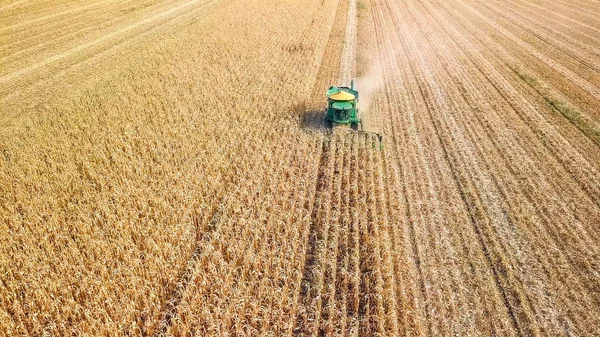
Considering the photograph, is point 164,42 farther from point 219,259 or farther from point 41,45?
point 219,259

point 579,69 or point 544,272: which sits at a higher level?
point 579,69

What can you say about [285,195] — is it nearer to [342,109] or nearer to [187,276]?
[187,276]

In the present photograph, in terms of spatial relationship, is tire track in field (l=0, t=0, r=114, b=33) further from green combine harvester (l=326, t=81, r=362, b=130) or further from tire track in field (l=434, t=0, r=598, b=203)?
tire track in field (l=434, t=0, r=598, b=203)

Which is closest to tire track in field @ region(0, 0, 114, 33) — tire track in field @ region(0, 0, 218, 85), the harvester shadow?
tire track in field @ region(0, 0, 218, 85)

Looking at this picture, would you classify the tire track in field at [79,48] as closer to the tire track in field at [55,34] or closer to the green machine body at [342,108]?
the tire track in field at [55,34]

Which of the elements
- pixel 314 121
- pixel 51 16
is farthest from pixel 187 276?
pixel 51 16

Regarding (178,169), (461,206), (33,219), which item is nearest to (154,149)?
(178,169)

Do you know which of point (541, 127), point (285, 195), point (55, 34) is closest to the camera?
point (285, 195)

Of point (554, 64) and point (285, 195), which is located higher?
point (554, 64)
